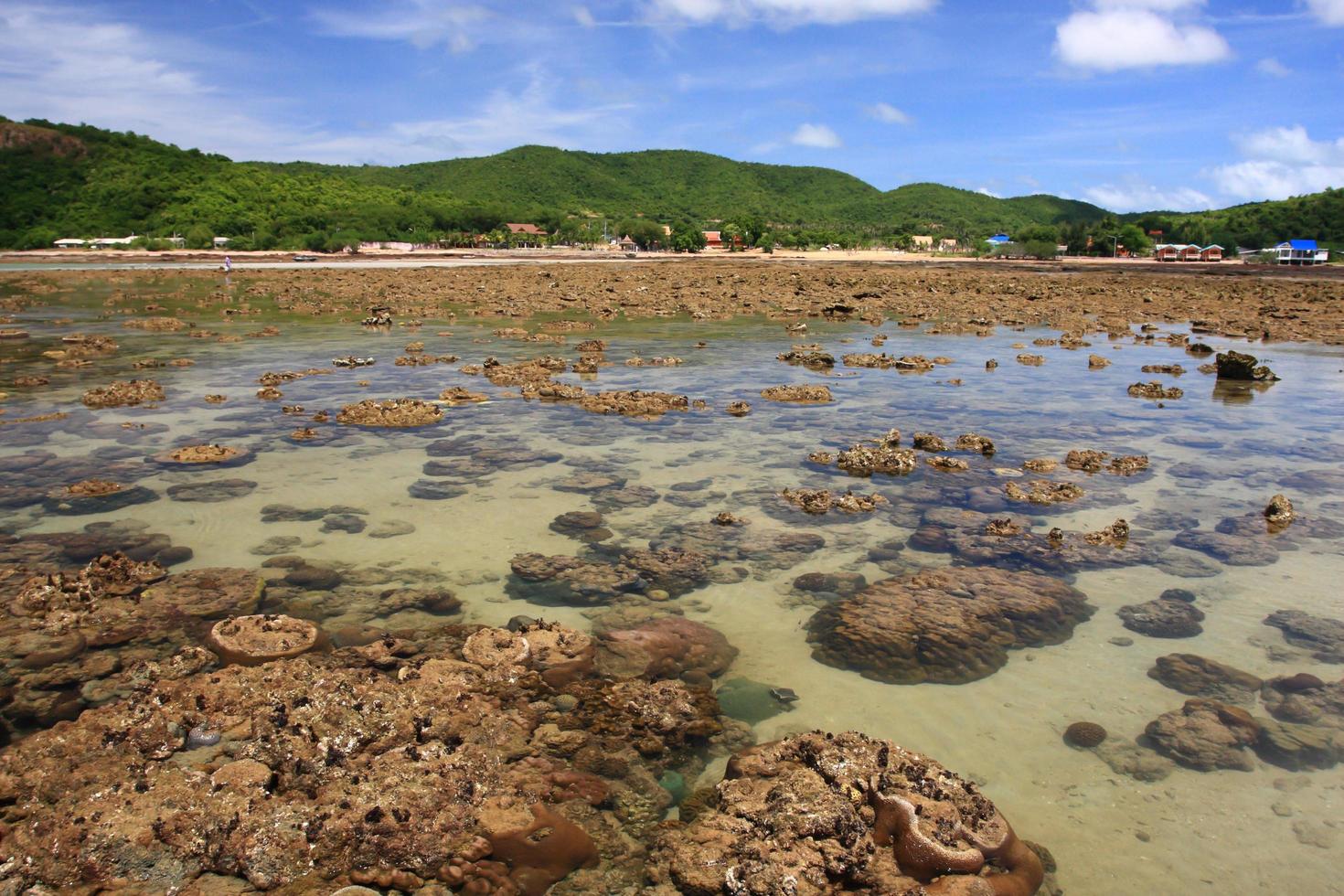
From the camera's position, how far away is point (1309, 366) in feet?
64.7

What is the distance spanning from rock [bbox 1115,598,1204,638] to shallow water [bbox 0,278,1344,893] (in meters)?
0.12

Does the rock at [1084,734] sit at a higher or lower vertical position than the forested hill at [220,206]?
lower

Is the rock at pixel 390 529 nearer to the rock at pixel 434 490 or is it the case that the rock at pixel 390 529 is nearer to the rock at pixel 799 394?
the rock at pixel 434 490

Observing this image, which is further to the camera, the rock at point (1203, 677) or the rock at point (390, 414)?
the rock at point (390, 414)

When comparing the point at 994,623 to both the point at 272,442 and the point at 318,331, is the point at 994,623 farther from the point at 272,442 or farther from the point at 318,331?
the point at 318,331

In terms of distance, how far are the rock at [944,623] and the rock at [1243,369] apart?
14.0 metres

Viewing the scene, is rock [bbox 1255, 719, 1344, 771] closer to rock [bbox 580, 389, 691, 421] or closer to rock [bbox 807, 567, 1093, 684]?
rock [bbox 807, 567, 1093, 684]

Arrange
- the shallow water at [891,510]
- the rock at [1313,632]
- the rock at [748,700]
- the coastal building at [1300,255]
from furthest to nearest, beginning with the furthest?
the coastal building at [1300,255] → the rock at [1313,632] → the rock at [748,700] → the shallow water at [891,510]

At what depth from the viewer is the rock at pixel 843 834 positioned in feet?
12.3

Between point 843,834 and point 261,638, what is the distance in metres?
4.23

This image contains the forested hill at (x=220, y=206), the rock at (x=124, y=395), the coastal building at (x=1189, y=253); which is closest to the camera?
the rock at (x=124, y=395)

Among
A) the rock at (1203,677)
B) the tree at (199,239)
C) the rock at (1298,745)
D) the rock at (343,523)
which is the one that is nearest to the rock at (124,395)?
the rock at (343,523)

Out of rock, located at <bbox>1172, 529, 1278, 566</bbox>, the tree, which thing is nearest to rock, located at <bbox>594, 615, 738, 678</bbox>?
rock, located at <bbox>1172, 529, 1278, 566</bbox>

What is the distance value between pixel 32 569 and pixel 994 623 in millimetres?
8319
